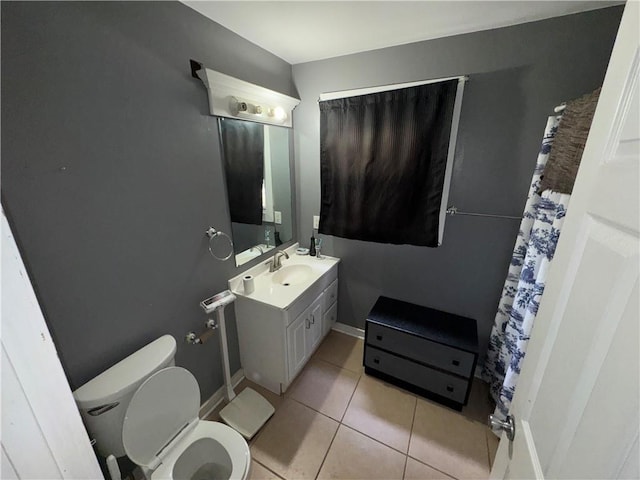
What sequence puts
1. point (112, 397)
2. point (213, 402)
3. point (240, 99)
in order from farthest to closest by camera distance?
point (213, 402)
point (240, 99)
point (112, 397)

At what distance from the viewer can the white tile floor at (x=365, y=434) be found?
1.40 meters

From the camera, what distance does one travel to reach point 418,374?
5.80 feet

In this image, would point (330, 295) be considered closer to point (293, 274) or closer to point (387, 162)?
point (293, 274)

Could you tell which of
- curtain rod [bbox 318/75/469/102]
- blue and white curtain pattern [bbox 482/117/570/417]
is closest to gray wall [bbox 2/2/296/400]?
curtain rod [bbox 318/75/469/102]

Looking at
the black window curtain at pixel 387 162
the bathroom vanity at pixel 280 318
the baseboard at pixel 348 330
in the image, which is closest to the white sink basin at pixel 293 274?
the bathroom vanity at pixel 280 318

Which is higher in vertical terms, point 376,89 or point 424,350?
point 376,89

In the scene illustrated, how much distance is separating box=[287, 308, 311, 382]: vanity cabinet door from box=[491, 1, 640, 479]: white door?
1241 mm

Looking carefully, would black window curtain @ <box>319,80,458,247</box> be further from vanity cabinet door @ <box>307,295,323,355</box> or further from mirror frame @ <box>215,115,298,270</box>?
vanity cabinet door @ <box>307,295,323,355</box>

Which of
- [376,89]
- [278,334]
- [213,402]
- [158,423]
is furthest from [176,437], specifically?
[376,89]

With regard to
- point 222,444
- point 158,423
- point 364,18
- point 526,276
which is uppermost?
point 364,18

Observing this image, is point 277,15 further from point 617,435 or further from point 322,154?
point 617,435

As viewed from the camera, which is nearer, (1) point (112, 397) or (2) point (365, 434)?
(1) point (112, 397)

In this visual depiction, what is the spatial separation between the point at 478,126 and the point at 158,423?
2292mm

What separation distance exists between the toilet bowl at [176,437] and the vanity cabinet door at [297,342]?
563 millimetres
